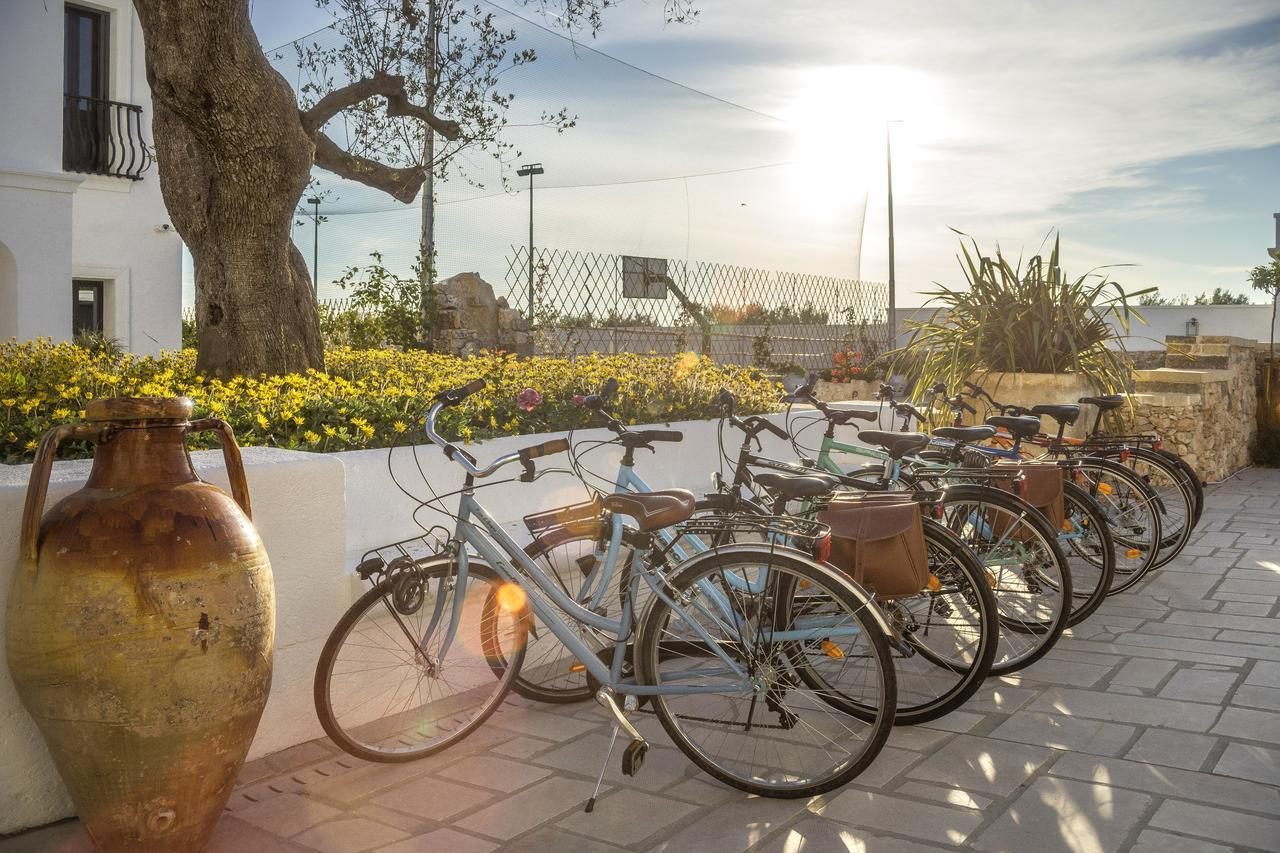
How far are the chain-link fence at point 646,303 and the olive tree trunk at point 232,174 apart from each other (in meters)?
3.16

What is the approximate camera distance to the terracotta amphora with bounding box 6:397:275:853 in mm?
2357

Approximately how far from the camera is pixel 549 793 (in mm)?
2992

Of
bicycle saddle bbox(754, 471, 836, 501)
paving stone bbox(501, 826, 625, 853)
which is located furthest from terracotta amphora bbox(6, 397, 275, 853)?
bicycle saddle bbox(754, 471, 836, 501)

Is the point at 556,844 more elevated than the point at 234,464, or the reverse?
the point at 234,464

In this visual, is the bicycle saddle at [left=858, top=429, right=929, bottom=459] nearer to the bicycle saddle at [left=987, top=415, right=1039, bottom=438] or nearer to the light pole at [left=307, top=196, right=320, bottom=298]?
the bicycle saddle at [left=987, top=415, right=1039, bottom=438]

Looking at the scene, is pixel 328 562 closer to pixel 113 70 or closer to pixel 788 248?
pixel 788 248

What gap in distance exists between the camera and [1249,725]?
11.2 feet

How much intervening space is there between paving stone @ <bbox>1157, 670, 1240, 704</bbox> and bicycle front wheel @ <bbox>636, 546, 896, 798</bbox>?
4.29 feet

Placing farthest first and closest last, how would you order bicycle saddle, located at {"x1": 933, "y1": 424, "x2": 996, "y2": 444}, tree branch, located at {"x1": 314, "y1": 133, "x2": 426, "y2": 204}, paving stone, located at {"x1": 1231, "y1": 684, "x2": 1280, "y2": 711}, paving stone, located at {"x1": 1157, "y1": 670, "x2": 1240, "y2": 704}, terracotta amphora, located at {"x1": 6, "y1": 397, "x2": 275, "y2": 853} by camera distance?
tree branch, located at {"x1": 314, "y1": 133, "x2": 426, "y2": 204} < bicycle saddle, located at {"x1": 933, "y1": 424, "x2": 996, "y2": 444} < paving stone, located at {"x1": 1157, "y1": 670, "x2": 1240, "y2": 704} < paving stone, located at {"x1": 1231, "y1": 684, "x2": 1280, "y2": 711} < terracotta amphora, located at {"x1": 6, "y1": 397, "x2": 275, "y2": 853}

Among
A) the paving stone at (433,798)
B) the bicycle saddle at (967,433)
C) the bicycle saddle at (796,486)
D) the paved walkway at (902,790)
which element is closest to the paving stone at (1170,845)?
the paved walkway at (902,790)

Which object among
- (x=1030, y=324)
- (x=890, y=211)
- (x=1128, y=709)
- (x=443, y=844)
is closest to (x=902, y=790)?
(x=1128, y=709)

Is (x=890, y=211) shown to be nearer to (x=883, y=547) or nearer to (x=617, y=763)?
(x=883, y=547)

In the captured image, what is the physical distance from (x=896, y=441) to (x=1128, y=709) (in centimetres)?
115

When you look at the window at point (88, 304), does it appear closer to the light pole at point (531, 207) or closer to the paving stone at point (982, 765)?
the light pole at point (531, 207)
